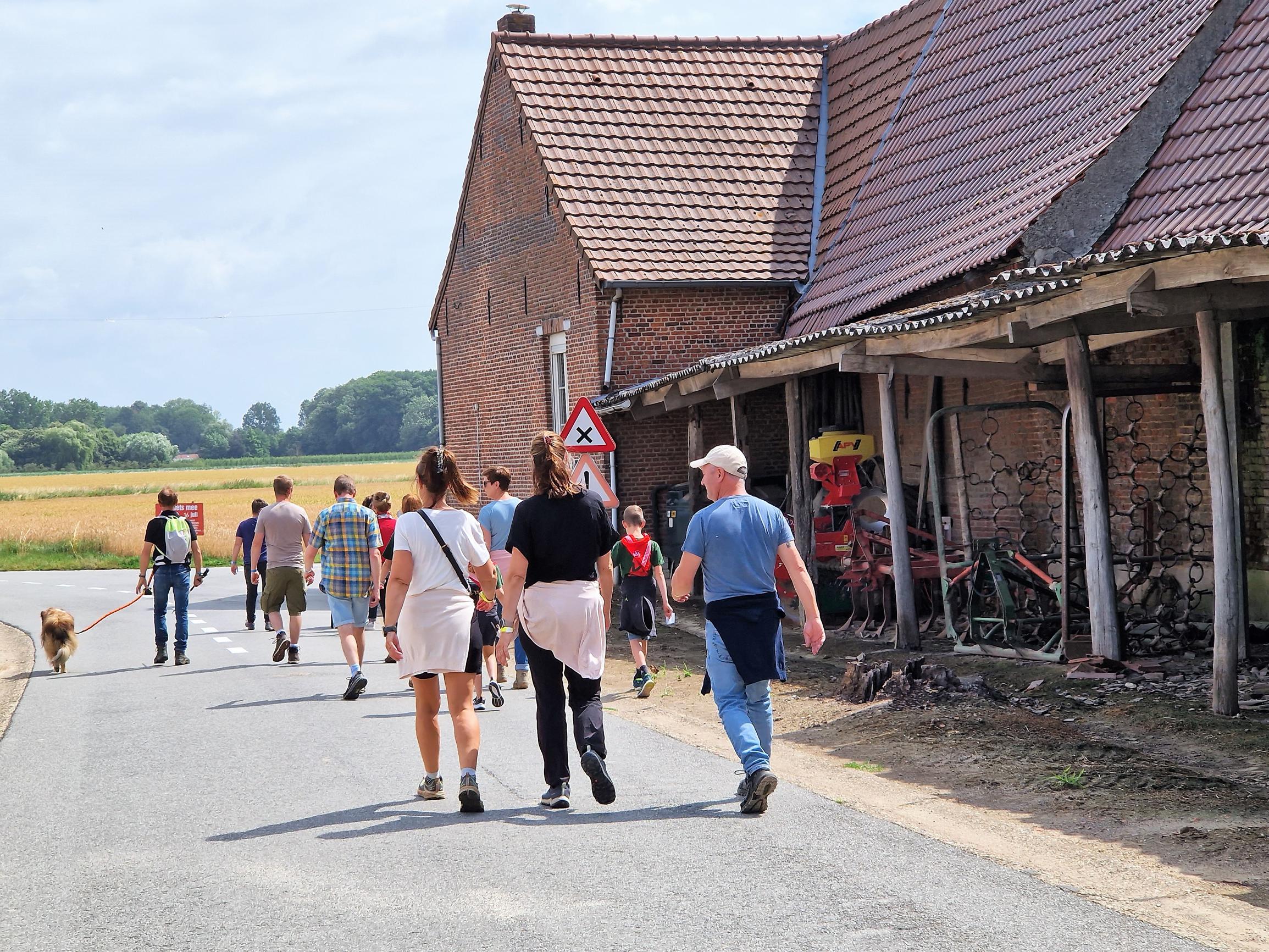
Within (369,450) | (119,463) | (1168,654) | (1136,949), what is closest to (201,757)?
(1136,949)

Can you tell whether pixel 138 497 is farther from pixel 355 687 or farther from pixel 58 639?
pixel 355 687

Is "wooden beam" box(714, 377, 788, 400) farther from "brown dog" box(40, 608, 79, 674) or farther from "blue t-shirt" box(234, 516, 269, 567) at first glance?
"brown dog" box(40, 608, 79, 674)

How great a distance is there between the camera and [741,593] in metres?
6.90

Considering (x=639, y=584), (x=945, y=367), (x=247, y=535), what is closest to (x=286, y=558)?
(x=247, y=535)

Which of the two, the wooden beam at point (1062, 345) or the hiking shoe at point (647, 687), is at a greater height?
the wooden beam at point (1062, 345)

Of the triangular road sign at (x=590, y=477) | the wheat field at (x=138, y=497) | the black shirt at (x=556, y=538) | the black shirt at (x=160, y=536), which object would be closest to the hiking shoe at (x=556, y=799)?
the black shirt at (x=556, y=538)

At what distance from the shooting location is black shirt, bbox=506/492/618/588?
22.9ft

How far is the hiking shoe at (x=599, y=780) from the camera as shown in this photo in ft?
22.9

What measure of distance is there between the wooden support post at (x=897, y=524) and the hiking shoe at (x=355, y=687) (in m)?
4.99

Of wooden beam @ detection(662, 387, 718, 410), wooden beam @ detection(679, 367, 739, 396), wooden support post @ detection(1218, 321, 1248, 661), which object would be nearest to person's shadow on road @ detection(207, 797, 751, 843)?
wooden support post @ detection(1218, 321, 1248, 661)

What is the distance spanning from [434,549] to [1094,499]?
5931mm

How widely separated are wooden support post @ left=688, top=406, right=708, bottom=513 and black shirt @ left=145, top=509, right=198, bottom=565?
657 centimetres

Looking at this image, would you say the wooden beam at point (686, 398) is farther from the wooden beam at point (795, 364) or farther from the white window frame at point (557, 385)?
the white window frame at point (557, 385)

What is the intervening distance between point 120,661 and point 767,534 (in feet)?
33.6
